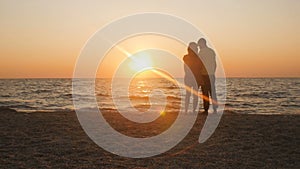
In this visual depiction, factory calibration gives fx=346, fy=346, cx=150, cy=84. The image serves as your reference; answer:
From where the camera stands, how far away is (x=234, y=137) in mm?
7906

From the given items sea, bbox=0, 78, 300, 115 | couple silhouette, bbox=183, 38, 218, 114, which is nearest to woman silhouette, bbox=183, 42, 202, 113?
couple silhouette, bbox=183, 38, 218, 114

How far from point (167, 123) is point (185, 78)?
3.10 metres

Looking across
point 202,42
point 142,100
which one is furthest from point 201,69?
point 142,100

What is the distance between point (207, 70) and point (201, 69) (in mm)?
229

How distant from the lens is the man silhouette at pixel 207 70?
491 inches

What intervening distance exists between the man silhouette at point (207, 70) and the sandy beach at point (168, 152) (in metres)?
2.87

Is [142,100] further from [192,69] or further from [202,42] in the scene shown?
[202,42]

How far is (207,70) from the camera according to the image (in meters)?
12.6

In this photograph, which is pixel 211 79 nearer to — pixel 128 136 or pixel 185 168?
pixel 128 136

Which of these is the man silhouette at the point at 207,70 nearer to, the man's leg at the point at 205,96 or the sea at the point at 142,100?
the man's leg at the point at 205,96

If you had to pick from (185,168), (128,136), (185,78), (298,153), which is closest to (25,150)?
(128,136)

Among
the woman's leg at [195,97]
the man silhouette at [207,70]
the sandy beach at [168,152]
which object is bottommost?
the sandy beach at [168,152]

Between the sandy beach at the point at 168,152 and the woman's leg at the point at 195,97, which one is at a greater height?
the woman's leg at the point at 195,97

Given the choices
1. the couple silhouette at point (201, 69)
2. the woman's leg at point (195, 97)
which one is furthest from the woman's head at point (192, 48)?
the woman's leg at point (195, 97)
